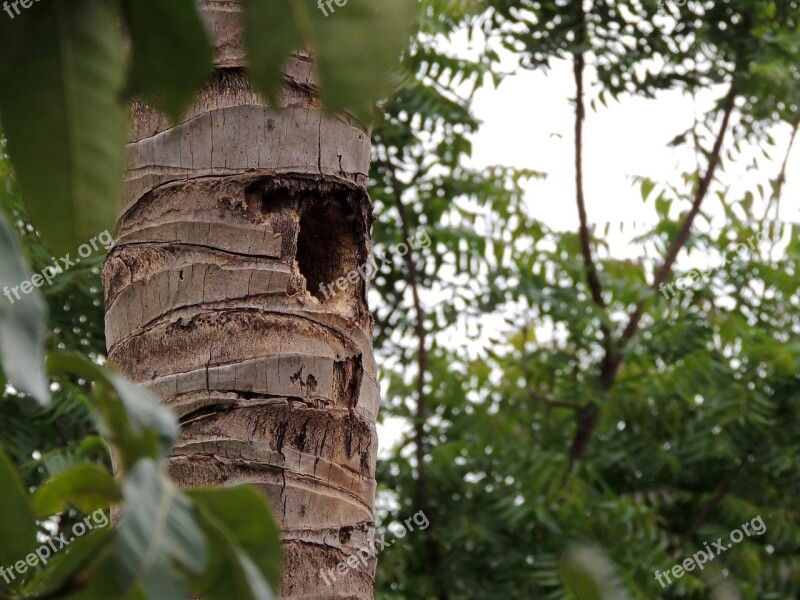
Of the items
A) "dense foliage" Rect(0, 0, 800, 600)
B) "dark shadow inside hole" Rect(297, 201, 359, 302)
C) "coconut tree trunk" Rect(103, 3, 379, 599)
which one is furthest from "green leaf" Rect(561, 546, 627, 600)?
"dense foliage" Rect(0, 0, 800, 600)

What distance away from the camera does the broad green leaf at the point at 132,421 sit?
479 millimetres

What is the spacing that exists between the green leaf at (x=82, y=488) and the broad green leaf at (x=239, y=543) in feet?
0.15

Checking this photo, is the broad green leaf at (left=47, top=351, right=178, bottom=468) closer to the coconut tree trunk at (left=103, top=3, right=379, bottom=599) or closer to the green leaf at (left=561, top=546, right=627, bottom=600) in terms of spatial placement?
the green leaf at (left=561, top=546, right=627, bottom=600)

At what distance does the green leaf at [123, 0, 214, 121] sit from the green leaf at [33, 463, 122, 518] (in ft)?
0.68

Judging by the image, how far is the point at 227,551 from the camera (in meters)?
0.51

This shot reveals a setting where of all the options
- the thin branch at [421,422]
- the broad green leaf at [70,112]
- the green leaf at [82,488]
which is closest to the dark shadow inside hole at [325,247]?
the green leaf at [82,488]

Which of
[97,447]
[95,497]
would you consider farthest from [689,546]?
[95,497]

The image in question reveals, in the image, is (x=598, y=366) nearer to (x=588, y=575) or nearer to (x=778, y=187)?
(x=778, y=187)

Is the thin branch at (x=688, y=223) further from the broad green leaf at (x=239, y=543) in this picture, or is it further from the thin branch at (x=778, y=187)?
the broad green leaf at (x=239, y=543)

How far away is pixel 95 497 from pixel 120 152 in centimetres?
23

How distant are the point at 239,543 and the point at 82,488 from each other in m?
0.10

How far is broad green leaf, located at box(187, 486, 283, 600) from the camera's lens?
509 millimetres

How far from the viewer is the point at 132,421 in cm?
49

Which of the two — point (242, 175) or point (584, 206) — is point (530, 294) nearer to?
point (584, 206)
